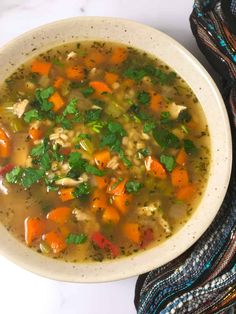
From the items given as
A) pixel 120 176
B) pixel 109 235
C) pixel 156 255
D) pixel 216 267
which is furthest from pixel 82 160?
pixel 216 267

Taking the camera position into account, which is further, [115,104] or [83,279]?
[115,104]

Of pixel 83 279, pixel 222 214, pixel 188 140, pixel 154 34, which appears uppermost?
pixel 154 34

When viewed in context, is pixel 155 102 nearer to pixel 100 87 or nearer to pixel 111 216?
pixel 100 87

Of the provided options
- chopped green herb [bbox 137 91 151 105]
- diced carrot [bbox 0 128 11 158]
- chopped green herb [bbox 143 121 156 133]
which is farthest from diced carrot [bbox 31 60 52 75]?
chopped green herb [bbox 143 121 156 133]

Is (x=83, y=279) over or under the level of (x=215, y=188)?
under

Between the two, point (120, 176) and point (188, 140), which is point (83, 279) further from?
point (188, 140)

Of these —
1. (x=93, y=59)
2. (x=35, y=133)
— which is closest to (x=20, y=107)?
(x=35, y=133)

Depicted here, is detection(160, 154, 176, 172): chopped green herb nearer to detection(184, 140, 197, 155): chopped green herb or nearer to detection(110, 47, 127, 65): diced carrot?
detection(184, 140, 197, 155): chopped green herb
